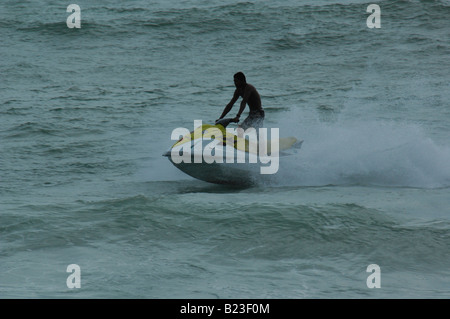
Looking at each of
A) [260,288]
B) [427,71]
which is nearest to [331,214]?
[260,288]

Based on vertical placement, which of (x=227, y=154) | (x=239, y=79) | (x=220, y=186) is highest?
(x=239, y=79)

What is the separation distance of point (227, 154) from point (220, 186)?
0.85 meters

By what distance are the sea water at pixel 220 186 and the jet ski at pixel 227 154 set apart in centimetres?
26

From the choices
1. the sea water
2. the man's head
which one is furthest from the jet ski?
the man's head

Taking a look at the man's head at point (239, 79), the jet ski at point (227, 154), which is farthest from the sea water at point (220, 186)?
the man's head at point (239, 79)

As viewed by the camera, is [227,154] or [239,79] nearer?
[227,154]

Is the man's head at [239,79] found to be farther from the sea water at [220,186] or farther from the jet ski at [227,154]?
the sea water at [220,186]

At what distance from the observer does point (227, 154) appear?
10883 millimetres

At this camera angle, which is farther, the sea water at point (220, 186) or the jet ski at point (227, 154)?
the jet ski at point (227, 154)

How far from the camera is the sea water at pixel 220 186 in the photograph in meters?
7.75

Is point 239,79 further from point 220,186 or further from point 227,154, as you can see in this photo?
point 220,186

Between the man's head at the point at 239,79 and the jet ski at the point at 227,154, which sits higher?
the man's head at the point at 239,79

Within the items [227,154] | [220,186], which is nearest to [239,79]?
[227,154]

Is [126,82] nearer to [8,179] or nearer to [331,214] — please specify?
[8,179]
